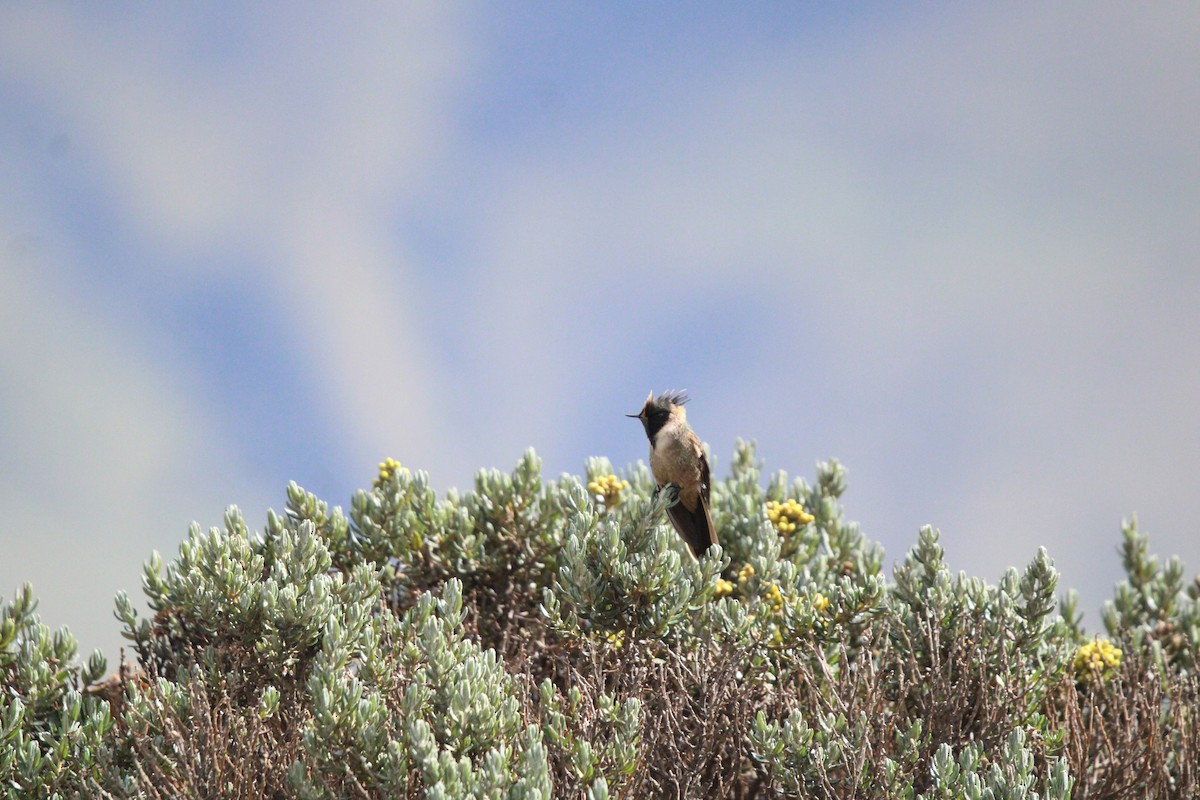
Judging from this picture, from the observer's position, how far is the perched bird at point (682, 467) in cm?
801

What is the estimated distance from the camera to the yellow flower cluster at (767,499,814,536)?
9281 mm

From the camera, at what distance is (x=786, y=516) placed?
9305 mm

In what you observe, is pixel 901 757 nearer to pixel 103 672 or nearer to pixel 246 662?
pixel 246 662

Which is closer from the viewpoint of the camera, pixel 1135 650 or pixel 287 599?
pixel 287 599

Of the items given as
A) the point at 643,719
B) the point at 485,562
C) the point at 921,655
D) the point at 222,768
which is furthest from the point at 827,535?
the point at 222,768

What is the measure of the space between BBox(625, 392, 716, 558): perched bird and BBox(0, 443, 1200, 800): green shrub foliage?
0.38 metres

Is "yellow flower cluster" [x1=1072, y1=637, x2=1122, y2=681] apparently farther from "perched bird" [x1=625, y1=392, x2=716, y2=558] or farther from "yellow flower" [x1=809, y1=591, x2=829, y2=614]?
"perched bird" [x1=625, y1=392, x2=716, y2=558]

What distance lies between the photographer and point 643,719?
635 cm

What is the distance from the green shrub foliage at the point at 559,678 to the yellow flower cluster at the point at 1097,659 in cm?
3

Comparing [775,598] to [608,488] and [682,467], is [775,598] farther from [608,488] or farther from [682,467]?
[608,488]

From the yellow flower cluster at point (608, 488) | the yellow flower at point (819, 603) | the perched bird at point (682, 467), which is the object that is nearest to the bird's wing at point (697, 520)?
the perched bird at point (682, 467)

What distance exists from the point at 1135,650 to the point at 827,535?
8.88 feet

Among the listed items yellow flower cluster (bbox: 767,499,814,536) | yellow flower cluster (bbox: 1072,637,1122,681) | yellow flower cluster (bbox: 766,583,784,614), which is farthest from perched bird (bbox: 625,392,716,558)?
yellow flower cluster (bbox: 1072,637,1122,681)

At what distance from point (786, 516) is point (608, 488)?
154cm
